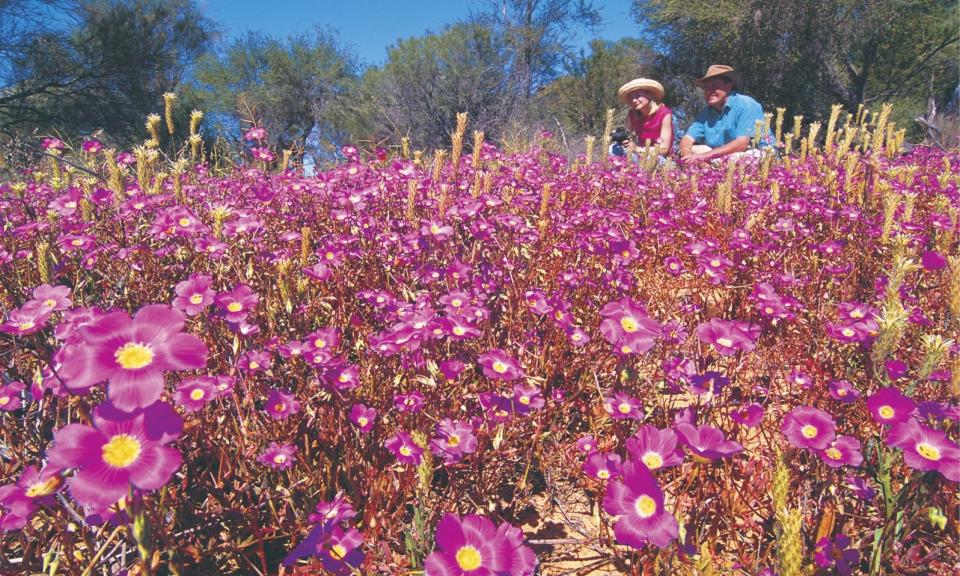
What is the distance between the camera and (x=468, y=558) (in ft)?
4.32

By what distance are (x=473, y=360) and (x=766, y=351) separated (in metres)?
1.31

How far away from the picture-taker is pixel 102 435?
3.27ft

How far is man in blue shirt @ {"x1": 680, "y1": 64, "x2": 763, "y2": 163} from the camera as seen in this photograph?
7973 millimetres

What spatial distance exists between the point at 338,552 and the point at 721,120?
896 centimetres

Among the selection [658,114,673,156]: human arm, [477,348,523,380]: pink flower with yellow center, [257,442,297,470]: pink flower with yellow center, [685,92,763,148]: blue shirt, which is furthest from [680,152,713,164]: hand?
[257,442,297,470]: pink flower with yellow center

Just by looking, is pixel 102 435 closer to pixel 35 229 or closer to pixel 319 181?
pixel 35 229

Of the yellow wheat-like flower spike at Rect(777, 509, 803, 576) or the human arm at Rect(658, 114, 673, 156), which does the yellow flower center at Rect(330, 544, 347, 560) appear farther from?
the human arm at Rect(658, 114, 673, 156)

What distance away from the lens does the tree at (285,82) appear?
1029 inches

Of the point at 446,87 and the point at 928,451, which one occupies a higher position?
the point at 446,87

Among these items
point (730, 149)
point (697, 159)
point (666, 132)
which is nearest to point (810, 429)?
point (697, 159)

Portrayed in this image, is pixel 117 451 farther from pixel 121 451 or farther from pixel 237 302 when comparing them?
pixel 237 302

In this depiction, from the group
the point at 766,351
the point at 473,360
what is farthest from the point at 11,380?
the point at 766,351

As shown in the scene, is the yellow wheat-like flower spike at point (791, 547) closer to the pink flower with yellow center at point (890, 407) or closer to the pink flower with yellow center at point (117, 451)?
the pink flower with yellow center at point (890, 407)

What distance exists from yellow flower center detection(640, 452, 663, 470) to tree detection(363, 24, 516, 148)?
1378cm
